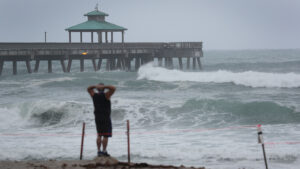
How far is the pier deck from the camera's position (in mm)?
42000

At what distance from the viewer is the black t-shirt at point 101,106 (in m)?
10.5

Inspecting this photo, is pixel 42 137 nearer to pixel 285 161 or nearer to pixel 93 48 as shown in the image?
pixel 285 161

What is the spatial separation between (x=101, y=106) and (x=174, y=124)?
860 cm

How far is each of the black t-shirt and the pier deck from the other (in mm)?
31709

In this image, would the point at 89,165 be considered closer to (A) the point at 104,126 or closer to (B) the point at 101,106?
(A) the point at 104,126

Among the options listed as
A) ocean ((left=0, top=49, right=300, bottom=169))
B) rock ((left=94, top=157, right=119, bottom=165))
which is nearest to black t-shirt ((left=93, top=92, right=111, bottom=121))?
rock ((left=94, top=157, right=119, bottom=165))

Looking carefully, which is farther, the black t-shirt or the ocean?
the ocean

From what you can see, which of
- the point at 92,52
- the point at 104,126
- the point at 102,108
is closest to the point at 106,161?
the point at 104,126

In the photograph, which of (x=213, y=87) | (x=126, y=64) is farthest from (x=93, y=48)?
(x=213, y=87)

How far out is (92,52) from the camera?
4547cm

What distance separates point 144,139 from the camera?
15.4 metres

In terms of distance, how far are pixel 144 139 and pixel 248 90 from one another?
49.1ft

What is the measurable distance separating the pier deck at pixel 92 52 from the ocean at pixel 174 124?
9501mm

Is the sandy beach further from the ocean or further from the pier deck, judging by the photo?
the pier deck
